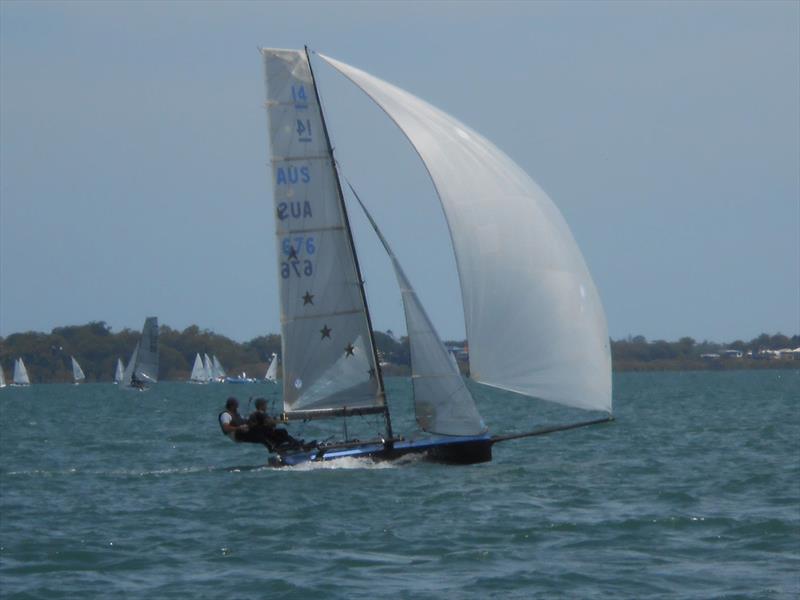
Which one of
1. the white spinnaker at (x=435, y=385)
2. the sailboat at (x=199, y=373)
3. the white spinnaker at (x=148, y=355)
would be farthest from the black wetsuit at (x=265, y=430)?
the sailboat at (x=199, y=373)

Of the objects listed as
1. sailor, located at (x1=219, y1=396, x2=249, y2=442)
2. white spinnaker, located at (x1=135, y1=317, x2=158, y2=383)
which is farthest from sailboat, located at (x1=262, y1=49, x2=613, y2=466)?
white spinnaker, located at (x1=135, y1=317, x2=158, y2=383)

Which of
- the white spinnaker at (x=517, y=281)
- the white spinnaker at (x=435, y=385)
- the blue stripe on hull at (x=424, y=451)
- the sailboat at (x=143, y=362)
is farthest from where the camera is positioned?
the sailboat at (x=143, y=362)

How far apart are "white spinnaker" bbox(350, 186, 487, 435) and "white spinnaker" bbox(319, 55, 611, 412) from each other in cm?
125

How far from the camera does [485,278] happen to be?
19766 mm

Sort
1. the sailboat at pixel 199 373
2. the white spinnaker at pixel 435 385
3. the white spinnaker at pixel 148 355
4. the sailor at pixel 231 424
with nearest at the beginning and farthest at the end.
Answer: the white spinnaker at pixel 435 385
the sailor at pixel 231 424
the white spinnaker at pixel 148 355
the sailboat at pixel 199 373

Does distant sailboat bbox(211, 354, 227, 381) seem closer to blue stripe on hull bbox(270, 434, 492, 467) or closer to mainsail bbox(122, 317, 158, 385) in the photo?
mainsail bbox(122, 317, 158, 385)

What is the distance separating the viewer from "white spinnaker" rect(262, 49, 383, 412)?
854 inches

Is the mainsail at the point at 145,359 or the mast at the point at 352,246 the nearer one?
the mast at the point at 352,246

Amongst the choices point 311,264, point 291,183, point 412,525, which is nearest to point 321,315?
point 311,264

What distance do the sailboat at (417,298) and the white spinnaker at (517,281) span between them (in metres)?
0.01

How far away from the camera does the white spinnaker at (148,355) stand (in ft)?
286

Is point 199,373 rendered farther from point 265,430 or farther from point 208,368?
point 265,430

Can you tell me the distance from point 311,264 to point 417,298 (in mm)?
1621

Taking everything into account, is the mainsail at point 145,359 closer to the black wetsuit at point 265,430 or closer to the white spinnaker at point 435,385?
the black wetsuit at point 265,430
